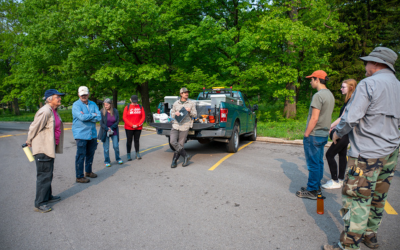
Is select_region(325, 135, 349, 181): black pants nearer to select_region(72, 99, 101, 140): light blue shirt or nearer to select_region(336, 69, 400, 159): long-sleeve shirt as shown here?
select_region(336, 69, 400, 159): long-sleeve shirt

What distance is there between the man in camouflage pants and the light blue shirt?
15.4 feet

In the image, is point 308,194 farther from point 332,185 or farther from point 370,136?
point 370,136

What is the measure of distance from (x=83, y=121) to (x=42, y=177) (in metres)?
1.54

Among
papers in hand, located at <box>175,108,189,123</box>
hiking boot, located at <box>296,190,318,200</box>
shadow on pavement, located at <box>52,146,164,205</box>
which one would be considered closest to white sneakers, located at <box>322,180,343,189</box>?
hiking boot, located at <box>296,190,318,200</box>

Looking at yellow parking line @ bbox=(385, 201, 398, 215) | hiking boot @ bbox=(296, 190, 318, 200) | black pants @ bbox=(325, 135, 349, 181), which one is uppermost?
black pants @ bbox=(325, 135, 349, 181)

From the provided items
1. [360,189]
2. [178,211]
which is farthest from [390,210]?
[178,211]

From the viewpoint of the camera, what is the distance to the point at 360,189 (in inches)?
98.5

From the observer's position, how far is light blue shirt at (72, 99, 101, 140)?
17.1ft

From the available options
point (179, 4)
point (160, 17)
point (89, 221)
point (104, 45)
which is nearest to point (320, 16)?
point (179, 4)

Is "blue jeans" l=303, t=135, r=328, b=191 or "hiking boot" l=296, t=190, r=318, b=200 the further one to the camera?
"hiking boot" l=296, t=190, r=318, b=200

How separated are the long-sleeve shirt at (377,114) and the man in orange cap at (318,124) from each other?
1.56 metres

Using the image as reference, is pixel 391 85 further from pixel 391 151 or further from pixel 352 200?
Answer: pixel 352 200

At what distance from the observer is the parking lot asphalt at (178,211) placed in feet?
10.0

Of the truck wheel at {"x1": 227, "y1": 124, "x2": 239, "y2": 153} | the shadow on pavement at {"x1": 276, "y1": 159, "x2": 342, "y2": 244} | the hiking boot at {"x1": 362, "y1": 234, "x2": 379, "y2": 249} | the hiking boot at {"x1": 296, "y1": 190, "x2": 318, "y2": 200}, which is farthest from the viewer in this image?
the truck wheel at {"x1": 227, "y1": 124, "x2": 239, "y2": 153}
